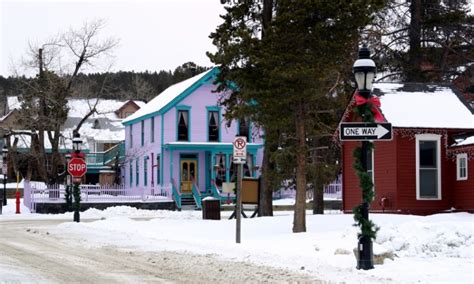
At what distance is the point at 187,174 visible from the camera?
53312 mm

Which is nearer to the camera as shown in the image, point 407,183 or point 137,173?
point 407,183

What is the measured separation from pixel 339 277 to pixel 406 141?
14180mm

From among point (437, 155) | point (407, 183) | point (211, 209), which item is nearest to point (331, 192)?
point (211, 209)

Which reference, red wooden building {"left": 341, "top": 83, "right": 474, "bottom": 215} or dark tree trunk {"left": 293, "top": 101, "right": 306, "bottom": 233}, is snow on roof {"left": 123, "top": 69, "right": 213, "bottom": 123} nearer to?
red wooden building {"left": 341, "top": 83, "right": 474, "bottom": 215}

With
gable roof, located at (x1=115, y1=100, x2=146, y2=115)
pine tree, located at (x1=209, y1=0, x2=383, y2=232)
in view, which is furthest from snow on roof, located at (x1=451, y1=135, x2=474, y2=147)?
gable roof, located at (x1=115, y1=100, x2=146, y2=115)

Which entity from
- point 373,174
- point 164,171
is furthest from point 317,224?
point 164,171

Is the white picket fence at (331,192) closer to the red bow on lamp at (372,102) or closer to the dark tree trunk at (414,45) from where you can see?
the dark tree trunk at (414,45)

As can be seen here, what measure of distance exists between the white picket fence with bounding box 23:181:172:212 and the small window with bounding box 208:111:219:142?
4951 millimetres

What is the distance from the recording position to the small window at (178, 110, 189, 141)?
5294 cm

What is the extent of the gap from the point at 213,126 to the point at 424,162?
27.9 meters

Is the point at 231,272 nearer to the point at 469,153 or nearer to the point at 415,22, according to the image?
the point at 469,153

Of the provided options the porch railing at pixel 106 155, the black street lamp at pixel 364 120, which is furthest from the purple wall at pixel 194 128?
the black street lamp at pixel 364 120

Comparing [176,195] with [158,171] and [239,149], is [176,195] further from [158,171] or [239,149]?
[239,149]

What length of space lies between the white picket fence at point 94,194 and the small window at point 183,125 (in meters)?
3.78
